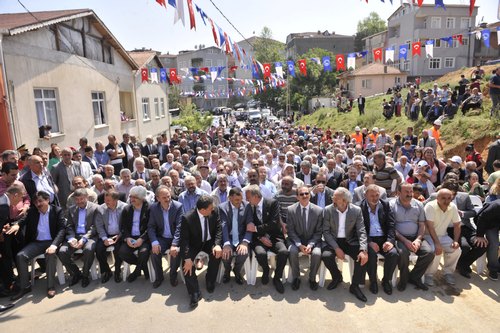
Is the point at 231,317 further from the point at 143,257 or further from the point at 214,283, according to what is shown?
the point at 143,257

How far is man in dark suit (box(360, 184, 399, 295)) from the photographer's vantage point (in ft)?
14.8

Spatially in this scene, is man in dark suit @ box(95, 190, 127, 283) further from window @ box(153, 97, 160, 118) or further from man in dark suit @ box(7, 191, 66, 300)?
window @ box(153, 97, 160, 118)

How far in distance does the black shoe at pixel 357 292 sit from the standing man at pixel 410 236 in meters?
0.60

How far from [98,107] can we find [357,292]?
1324 centimetres

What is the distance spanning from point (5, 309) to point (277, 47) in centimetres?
5920

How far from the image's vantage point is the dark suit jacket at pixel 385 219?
15.5 ft

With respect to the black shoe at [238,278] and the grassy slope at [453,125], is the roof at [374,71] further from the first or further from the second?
the black shoe at [238,278]

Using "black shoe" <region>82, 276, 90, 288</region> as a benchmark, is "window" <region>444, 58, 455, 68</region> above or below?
above

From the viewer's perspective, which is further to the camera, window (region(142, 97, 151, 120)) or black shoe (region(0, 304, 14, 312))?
window (region(142, 97, 151, 120))

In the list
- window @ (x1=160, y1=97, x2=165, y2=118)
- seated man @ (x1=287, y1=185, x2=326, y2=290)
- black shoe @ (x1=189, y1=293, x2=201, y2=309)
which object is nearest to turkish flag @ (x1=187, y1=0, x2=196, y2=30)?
seated man @ (x1=287, y1=185, x2=326, y2=290)

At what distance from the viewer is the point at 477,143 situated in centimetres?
1145

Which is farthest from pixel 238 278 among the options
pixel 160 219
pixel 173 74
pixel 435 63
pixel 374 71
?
pixel 435 63

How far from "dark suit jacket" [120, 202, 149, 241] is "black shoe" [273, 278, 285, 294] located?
6.73ft

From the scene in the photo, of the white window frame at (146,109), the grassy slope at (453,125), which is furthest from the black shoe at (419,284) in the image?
the white window frame at (146,109)
